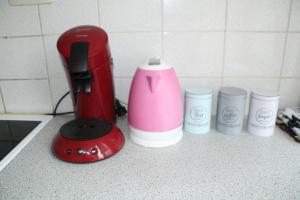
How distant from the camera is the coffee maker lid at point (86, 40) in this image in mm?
618

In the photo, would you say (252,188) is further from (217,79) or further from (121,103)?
(121,103)

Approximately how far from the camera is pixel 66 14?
2.70 feet

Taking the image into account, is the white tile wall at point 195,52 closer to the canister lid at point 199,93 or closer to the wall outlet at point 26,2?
the canister lid at point 199,93

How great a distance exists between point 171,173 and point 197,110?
232 millimetres

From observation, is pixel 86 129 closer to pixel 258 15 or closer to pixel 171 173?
pixel 171 173

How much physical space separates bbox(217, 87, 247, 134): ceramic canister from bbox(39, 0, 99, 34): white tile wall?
0.51 meters

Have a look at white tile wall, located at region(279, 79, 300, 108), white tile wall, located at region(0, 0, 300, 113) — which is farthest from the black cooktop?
white tile wall, located at region(279, 79, 300, 108)

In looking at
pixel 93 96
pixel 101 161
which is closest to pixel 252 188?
pixel 101 161

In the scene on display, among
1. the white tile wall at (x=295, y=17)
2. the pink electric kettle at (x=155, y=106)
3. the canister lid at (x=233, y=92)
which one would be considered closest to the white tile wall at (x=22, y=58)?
the pink electric kettle at (x=155, y=106)

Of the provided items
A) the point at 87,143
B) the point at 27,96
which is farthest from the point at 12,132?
the point at 87,143

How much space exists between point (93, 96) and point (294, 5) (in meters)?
0.72

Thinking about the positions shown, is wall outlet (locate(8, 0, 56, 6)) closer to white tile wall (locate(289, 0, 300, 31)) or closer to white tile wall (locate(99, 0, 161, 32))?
white tile wall (locate(99, 0, 161, 32))

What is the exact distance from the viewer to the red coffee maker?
60 centimetres

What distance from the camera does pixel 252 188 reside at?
522mm
